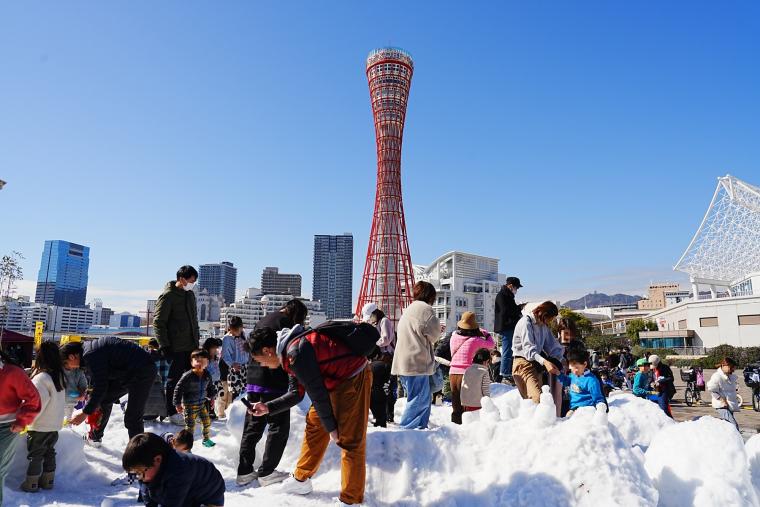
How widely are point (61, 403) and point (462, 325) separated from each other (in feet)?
12.6

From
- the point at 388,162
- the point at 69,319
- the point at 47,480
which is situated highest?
the point at 388,162

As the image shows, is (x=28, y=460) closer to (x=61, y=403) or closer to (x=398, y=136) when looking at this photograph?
(x=61, y=403)

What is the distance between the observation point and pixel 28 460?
378cm

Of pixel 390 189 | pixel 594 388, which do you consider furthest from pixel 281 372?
pixel 390 189

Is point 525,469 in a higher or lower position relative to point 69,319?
lower

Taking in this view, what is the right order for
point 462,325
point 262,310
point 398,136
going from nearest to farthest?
1. point 462,325
2. point 398,136
3. point 262,310

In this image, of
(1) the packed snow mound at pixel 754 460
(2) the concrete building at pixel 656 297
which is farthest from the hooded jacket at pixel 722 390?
(2) the concrete building at pixel 656 297

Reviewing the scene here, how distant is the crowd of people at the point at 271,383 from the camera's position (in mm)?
2908

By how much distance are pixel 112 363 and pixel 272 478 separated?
1.79m

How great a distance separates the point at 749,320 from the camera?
121 ft

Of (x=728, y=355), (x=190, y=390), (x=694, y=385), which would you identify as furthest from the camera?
(x=728, y=355)

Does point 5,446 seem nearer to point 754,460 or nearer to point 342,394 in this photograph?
point 342,394

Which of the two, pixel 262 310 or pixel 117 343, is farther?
pixel 262 310

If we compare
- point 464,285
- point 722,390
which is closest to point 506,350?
point 722,390
